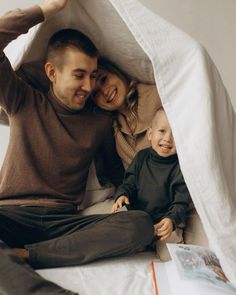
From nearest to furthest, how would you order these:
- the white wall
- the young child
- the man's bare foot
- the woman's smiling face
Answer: the man's bare foot → the young child → the woman's smiling face → the white wall

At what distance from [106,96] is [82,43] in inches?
6.7

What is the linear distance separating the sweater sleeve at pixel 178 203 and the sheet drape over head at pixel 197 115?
0.20 m

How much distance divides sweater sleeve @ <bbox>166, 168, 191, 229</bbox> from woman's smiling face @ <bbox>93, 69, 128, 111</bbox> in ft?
0.92

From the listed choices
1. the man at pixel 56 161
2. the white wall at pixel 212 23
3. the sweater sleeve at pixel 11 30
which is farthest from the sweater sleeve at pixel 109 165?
the white wall at pixel 212 23

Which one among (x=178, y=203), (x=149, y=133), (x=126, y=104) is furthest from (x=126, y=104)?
(x=178, y=203)

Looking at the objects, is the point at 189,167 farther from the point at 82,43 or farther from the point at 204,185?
the point at 82,43

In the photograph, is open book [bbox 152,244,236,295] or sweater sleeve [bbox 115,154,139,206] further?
sweater sleeve [bbox 115,154,139,206]

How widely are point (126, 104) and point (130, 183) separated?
0.79 feet

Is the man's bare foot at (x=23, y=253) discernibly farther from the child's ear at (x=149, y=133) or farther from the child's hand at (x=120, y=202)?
the child's ear at (x=149, y=133)

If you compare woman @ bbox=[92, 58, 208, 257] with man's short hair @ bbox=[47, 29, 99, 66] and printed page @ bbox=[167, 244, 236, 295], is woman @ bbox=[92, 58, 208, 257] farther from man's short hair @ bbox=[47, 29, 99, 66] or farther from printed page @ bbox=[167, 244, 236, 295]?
printed page @ bbox=[167, 244, 236, 295]

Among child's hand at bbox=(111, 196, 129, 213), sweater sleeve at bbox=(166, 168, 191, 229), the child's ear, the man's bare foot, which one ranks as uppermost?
the child's ear

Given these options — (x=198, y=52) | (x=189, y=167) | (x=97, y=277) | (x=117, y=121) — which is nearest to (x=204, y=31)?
(x=117, y=121)

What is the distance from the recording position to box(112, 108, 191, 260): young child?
98 cm

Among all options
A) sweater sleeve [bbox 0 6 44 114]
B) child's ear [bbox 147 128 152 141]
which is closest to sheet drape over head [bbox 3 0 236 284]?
sweater sleeve [bbox 0 6 44 114]
